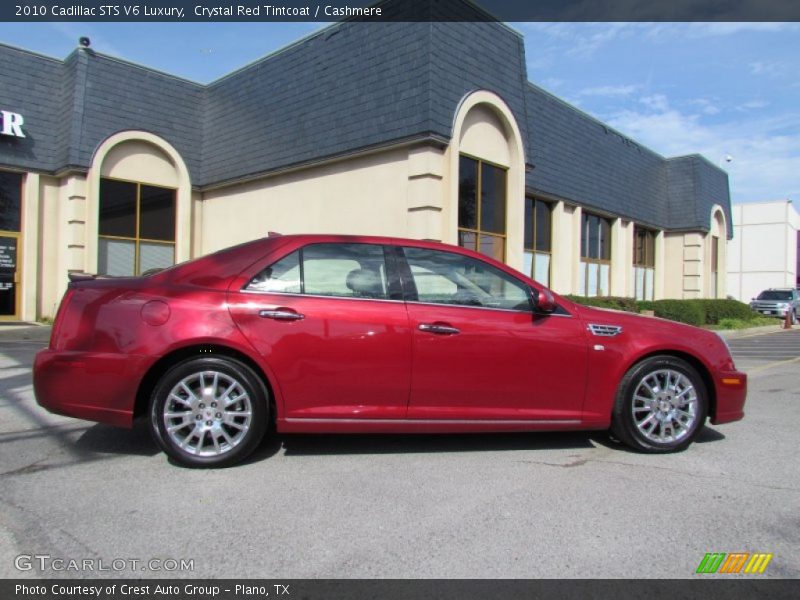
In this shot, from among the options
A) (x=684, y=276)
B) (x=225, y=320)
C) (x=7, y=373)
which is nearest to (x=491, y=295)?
(x=225, y=320)

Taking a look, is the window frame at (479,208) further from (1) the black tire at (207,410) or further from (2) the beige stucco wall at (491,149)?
(1) the black tire at (207,410)

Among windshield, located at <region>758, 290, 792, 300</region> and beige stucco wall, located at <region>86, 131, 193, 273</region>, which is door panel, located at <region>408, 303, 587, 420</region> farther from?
windshield, located at <region>758, 290, 792, 300</region>

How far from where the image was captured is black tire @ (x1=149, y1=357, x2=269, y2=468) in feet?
13.2

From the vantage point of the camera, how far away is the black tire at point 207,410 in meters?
4.02

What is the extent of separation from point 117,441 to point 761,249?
52411mm

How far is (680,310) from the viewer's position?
20.1 m

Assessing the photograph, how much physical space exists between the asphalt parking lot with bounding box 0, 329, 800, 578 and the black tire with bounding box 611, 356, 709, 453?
0.44 feet

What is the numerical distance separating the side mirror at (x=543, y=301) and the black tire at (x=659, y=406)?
788 millimetres

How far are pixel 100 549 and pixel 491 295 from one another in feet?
9.48

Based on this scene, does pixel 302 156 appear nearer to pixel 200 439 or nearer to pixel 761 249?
pixel 200 439

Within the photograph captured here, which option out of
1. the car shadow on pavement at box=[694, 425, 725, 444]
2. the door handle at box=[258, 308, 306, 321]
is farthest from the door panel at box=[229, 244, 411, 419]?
the car shadow on pavement at box=[694, 425, 725, 444]

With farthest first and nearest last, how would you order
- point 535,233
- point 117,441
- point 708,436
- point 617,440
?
point 535,233 → point 708,436 → point 617,440 → point 117,441

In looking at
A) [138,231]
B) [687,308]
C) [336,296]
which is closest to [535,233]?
[687,308]
